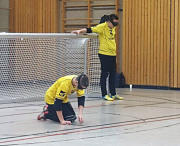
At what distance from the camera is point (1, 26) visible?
13594 millimetres

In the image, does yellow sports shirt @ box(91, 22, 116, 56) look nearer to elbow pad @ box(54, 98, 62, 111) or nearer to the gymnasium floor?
the gymnasium floor

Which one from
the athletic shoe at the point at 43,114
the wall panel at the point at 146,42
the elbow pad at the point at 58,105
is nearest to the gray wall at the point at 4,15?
the wall panel at the point at 146,42

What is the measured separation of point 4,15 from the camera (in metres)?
13.6

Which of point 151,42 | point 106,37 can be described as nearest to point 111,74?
point 106,37

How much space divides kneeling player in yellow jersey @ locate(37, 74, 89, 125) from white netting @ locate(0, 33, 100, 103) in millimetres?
2859

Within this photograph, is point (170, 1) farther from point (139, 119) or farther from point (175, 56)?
point (139, 119)

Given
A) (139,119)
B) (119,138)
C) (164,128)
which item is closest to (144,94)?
(139,119)

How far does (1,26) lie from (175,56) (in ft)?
17.1

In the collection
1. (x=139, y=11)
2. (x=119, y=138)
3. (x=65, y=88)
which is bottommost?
(x=119, y=138)

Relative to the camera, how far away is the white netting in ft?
30.3

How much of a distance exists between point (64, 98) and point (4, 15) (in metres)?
8.09

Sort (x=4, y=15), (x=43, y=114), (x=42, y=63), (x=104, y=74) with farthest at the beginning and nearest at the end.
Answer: (x=4, y=15) → (x=42, y=63) → (x=104, y=74) → (x=43, y=114)

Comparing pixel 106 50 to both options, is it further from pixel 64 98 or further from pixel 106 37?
pixel 64 98

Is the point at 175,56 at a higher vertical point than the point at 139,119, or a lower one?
higher
